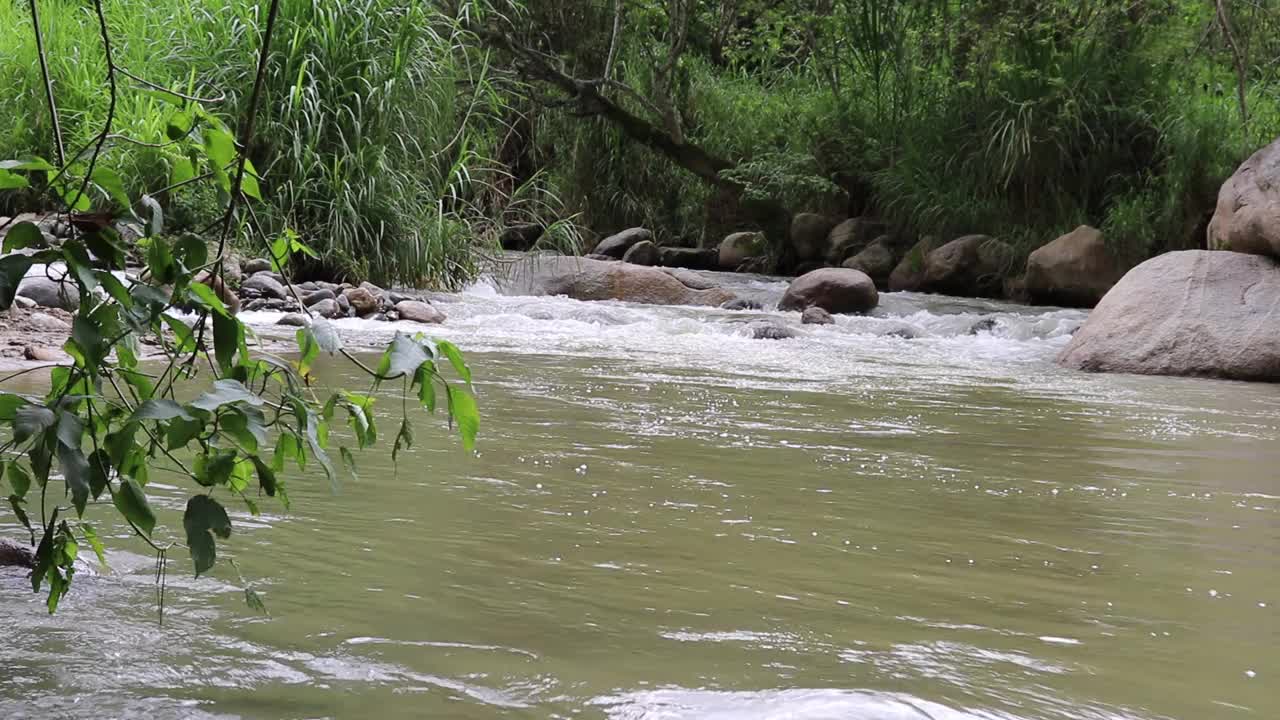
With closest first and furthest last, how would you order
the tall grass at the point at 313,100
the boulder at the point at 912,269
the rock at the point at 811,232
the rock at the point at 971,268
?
the tall grass at the point at 313,100, the rock at the point at 971,268, the boulder at the point at 912,269, the rock at the point at 811,232

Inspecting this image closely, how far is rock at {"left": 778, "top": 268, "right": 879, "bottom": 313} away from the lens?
11.7 meters

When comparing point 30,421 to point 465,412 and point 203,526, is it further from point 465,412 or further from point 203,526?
point 465,412

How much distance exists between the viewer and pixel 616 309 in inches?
418

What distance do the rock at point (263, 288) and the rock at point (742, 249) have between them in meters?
8.52

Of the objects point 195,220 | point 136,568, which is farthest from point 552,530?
point 195,220

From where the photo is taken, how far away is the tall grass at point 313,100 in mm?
9547

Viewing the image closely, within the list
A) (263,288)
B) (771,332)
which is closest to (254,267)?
(263,288)

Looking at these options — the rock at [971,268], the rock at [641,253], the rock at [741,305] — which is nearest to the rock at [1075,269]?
the rock at [971,268]

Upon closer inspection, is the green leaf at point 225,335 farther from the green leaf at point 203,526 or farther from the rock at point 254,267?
the rock at point 254,267

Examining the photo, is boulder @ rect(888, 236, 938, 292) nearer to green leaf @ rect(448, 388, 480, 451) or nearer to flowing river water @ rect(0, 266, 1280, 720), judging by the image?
flowing river water @ rect(0, 266, 1280, 720)

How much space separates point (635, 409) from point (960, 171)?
1060 centimetres

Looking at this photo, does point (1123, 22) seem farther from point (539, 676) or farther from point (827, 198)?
point (539, 676)

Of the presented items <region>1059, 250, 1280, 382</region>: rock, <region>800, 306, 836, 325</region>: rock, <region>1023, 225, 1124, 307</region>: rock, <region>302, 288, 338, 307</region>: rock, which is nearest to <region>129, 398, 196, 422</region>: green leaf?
<region>1059, 250, 1280, 382</region>: rock

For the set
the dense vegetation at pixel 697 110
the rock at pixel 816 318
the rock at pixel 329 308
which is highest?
the dense vegetation at pixel 697 110
